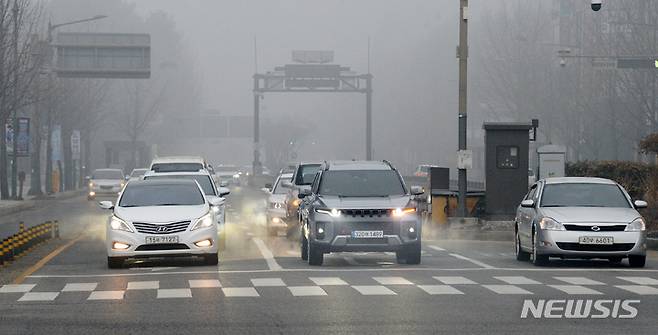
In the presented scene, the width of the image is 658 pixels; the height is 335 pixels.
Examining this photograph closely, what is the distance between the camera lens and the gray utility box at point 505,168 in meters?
38.7

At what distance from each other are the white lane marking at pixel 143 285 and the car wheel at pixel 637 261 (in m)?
7.50

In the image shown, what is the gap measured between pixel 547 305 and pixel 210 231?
27.3 ft

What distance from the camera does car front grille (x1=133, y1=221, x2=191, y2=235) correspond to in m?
23.3

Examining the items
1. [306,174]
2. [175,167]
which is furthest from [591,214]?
[175,167]

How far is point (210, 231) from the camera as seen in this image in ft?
77.4

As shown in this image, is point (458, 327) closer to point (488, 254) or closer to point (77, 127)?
point (488, 254)

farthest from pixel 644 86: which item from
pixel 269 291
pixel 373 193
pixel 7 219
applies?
pixel 269 291

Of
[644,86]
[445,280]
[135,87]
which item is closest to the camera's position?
[445,280]

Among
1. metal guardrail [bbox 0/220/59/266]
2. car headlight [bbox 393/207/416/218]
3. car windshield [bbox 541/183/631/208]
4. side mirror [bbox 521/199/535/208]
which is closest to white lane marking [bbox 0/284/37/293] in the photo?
metal guardrail [bbox 0/220/59/266]

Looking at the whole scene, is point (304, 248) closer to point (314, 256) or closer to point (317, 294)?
point (314, 256)

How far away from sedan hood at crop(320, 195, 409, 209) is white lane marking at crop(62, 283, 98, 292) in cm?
487

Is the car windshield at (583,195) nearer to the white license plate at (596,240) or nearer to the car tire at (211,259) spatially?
the white license plate at (596,240)

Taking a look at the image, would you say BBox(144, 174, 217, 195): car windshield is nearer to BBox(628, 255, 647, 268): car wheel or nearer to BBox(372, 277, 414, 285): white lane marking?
BBox(628, 255, 647, 268): car wheel

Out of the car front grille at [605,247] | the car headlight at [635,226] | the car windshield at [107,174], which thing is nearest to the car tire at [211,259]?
the car front grille at [605,247]
